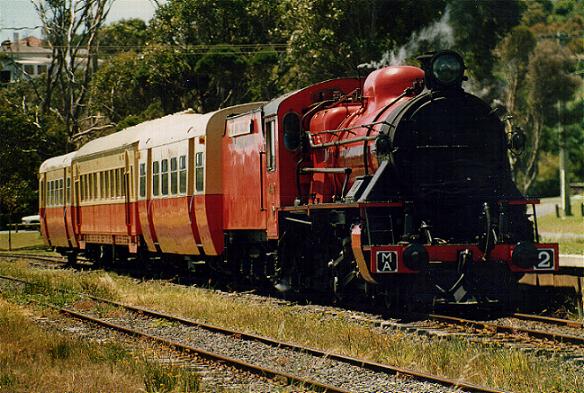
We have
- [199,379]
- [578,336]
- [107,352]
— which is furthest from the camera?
[578,336]

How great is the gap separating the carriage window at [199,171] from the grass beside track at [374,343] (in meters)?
2.20

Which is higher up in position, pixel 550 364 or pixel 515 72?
pixel 515 72

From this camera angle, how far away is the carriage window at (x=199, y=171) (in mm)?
20203

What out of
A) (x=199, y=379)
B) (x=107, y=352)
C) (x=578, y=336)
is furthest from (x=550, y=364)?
(x=107, y=352)

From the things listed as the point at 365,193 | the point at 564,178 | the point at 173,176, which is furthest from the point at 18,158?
the point at 365,193

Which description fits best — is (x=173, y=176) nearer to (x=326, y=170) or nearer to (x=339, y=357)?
(x=326, y=170)

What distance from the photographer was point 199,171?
20.4m

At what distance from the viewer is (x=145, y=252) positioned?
25.6 metres

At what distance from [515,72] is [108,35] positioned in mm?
32194

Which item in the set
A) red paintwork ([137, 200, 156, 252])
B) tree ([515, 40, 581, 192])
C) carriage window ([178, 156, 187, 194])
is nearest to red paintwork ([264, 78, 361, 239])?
carriage window ([178, 156, 187, 194])

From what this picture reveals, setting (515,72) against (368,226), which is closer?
(368,226)

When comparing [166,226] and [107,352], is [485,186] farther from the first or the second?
[166,226]

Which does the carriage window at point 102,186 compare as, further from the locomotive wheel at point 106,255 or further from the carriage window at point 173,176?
the carriage window at point 173,176

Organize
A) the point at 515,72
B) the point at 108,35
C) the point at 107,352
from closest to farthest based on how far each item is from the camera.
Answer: the point at 107,352
the point at 515,72
the point at 108,35
